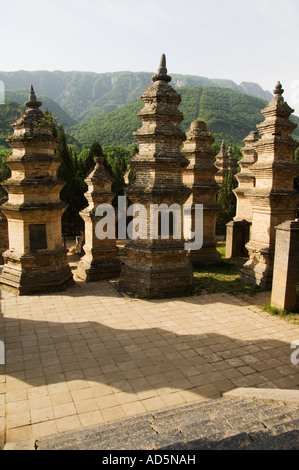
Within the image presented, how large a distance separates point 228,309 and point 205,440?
7433 millimetres

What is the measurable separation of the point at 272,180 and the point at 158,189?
426cm

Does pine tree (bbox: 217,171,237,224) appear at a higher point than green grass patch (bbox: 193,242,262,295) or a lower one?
higher

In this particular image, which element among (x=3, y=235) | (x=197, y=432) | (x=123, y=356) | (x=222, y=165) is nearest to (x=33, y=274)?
(x=123, y=356)

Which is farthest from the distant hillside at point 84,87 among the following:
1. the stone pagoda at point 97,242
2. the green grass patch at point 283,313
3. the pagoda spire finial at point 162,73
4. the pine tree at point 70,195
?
the green grass patch at point 283,313

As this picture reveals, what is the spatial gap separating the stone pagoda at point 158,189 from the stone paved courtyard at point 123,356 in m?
0.83

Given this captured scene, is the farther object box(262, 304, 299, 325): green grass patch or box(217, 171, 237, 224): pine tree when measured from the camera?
box(217, 171, 237, 224): pine tree

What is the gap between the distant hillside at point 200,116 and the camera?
61.5 meters

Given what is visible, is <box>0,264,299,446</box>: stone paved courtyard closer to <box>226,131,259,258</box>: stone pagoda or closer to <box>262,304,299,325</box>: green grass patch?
<box>262,304,299,325</box>: green grass patch

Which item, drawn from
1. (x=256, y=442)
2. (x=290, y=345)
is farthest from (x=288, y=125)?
(x=256, y=442)

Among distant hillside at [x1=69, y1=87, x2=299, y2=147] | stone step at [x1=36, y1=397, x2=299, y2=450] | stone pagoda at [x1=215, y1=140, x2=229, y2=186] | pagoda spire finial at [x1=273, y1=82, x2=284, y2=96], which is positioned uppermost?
distant hillside at [x1=69, y1=87, x2=299, y2=147]

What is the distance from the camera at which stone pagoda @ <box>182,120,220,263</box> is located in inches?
650

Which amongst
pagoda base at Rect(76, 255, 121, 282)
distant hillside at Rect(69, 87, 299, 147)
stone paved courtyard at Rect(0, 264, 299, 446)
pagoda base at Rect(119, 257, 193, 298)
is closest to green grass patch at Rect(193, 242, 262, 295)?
pagoda base at Rect(119, 257, 193, 298)

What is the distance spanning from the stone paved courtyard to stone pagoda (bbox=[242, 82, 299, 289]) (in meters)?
2.15

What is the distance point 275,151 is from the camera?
42.3 ft
